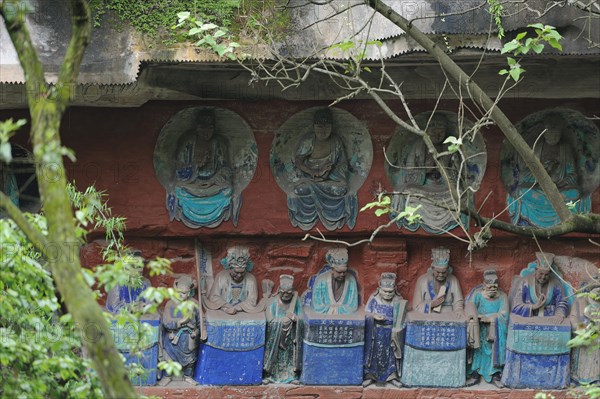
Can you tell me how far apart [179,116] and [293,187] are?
1287mm

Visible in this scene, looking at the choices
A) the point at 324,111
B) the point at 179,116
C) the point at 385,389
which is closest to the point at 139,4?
the point at 179,116

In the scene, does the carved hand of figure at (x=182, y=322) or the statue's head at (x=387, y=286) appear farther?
the statue's head at (x=387, y=286)

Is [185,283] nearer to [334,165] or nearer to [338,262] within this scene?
[338,262]

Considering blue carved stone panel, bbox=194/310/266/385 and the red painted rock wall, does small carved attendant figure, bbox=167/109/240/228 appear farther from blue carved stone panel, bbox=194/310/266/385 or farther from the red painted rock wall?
blue carved stone panel, bbox=194/310/266/385

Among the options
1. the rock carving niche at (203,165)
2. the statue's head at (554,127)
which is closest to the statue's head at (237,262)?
the rock carving niche at (203,165)

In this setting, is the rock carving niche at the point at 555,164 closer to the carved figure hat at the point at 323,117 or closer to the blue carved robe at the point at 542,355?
the blue carved robe at the point at 542,355

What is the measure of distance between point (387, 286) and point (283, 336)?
3.64 ft

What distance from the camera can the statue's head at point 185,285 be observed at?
1210cm

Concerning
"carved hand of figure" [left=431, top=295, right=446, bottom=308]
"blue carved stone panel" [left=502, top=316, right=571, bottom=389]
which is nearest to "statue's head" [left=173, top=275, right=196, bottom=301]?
"carved hand of figure" [left=431, top=295, right=446, bottom=308]

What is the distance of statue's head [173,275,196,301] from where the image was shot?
12.1 m

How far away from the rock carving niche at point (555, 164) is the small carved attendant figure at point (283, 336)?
2.27m

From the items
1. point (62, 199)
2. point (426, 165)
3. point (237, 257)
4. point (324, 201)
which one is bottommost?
point (62, 199)

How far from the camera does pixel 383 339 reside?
40.2 feet

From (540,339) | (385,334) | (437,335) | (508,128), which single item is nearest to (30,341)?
(508,128)
